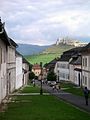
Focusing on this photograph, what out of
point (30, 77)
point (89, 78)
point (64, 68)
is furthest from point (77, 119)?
point (30, 77)

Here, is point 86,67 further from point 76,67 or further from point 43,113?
point 43,113

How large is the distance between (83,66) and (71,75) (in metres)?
30.4

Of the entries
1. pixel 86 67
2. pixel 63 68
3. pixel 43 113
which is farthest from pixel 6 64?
pixel 63 68

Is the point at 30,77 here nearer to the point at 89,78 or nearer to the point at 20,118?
the point at 89,78

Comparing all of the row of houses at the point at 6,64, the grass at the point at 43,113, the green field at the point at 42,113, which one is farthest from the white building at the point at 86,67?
the grass at the point at 43,113

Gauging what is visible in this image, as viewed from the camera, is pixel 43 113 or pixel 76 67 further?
pixel 76 67

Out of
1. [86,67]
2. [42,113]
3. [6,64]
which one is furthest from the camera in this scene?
[86,67]

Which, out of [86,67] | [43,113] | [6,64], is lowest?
[43,113]

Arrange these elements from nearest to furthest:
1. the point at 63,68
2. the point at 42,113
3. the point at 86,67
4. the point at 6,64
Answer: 1. the point at 42,113
2. the point at 6,64
3. the point at 86,67
4. the point at 63,68

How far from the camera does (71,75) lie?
10256 centimetres

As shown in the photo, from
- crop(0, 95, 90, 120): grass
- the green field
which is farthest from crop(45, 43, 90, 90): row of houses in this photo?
crop(0, 95, 90, 120): grass

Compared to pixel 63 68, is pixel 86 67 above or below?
below

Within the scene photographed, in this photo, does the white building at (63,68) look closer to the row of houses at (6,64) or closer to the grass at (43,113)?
the row of houses at (6,64)

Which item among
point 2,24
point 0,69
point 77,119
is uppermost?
point 2,24
